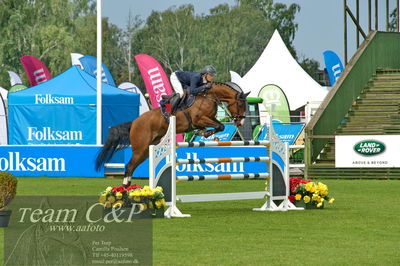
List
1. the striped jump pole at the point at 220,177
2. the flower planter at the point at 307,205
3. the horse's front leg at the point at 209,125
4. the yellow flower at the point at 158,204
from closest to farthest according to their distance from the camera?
the yellow flower at the point at 158,204, the striped jump pole at the point at 220,177, the flower planter at the point at 307,205, the horse's front leg at the point at 209,125

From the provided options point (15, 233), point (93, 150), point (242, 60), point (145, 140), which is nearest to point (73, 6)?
point (242, 60)

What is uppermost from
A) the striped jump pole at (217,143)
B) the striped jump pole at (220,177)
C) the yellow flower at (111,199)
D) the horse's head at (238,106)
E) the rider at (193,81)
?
the rider at (193,81)

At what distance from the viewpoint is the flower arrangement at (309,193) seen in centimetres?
1570

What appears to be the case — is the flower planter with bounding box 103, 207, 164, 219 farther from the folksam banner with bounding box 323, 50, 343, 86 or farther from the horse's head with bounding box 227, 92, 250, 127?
the folksam banner with bounding box 323, 50, 343, 86

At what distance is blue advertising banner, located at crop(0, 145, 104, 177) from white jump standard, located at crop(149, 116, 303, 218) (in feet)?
39.6

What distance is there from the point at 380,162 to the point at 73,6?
5957cm

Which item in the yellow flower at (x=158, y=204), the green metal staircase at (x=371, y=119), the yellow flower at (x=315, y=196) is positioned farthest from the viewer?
the green metal staircase at (x=371, y=119)

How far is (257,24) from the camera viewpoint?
108750mm

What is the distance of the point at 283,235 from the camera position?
11.5m

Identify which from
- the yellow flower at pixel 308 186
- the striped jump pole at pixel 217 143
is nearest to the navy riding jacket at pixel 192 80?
the striped jump pole at pixel 217 143

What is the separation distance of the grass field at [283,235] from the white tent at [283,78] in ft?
112

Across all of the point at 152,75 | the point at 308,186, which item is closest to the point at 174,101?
the point at 308,186

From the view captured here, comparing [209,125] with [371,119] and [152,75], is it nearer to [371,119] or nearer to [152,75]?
[371,119]

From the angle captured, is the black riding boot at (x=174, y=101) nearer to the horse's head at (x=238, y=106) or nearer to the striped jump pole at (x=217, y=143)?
the horse's head at (x=238, y=106)
